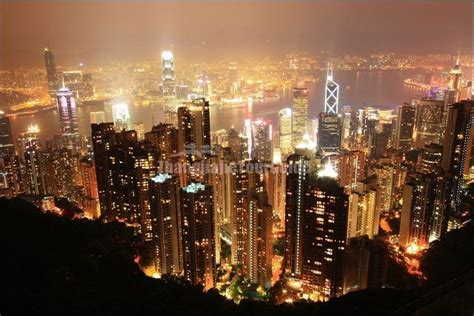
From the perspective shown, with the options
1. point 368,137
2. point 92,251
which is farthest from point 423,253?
point 368,137

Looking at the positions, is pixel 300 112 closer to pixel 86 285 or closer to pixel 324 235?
pixel 324 235

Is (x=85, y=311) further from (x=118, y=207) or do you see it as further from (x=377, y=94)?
(x=377, y=94)

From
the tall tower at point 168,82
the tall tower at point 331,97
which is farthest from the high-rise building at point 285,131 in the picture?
the tall tower at point 168,82

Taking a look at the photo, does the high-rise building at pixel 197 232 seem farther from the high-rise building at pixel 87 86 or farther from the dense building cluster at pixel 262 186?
the high-rise building at pixel 87 86

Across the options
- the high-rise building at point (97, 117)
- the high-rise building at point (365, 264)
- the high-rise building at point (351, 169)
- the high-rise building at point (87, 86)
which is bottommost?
the high-rise building at point (365, 264)

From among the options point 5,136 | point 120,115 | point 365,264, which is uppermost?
point 120,115

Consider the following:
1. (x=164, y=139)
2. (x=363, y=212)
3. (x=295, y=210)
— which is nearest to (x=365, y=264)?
(x=295, y=210)
